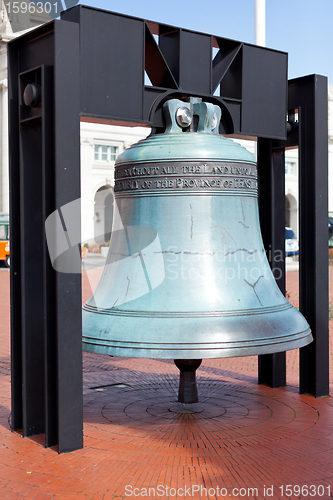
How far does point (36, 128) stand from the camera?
4.48 meters

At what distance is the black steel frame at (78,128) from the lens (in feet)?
13.0

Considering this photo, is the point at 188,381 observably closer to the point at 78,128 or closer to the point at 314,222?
the point at 314,222

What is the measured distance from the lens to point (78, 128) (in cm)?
400

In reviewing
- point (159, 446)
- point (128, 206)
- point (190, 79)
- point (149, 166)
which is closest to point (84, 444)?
point (159, 446)

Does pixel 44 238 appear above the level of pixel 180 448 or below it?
above

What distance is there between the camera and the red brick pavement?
3512 millimetres

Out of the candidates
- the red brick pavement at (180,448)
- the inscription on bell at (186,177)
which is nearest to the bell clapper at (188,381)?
the red brick pavement at (180,448)

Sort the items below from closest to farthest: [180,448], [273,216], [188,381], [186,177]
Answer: [186,177] → [180,448] → [188,381] → [273,216]

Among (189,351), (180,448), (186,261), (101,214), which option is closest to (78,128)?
(186,261)

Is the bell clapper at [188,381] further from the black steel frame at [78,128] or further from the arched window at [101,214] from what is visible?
the arched window at [101,214]

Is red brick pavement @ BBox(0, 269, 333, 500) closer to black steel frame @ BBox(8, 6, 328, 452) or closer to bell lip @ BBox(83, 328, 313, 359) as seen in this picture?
black steel frame @ BBox(8, 6, 328, 452)

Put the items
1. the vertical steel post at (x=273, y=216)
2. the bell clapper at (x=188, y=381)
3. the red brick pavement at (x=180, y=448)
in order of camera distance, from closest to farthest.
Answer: the red brick pavement at (x=180, y=448) → the bell clapper at (x=188, y=381) → the vertical steel post at (x=273, y=216)

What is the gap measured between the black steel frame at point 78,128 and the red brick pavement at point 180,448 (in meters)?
0.29

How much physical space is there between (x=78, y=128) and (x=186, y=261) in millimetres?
1234
